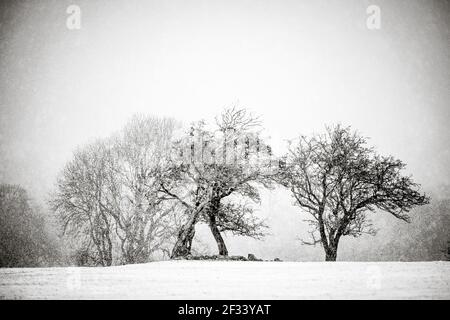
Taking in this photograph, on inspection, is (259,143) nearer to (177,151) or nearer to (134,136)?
(177,151)

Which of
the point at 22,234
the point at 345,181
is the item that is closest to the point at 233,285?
the point at 345,181

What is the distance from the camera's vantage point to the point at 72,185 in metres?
32.9

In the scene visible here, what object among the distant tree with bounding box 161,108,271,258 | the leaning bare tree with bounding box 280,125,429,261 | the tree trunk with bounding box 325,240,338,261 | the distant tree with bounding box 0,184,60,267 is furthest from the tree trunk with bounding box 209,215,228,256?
the distant tree with bounding box 0,184,60,267

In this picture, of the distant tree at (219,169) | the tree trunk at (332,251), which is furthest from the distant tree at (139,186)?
the tree trunk at (332,251)

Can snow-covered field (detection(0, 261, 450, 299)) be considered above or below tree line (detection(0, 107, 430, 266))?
below

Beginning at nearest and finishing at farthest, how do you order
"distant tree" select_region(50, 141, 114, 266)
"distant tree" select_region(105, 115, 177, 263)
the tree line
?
1. the tree line
2. "distant tree" select_region(105, 115, 177, 263)
3. "distant tree" select_region(50, 141, 114, 266)

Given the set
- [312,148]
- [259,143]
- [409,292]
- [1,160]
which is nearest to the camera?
[409,292]

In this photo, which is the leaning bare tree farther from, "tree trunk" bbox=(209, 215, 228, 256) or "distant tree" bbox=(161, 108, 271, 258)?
"tree trunk" bbox=(209, 215, 228, 256)

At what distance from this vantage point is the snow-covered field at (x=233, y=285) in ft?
36.8

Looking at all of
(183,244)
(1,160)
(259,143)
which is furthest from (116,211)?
(1,160)

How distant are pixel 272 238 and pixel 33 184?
5512 cm

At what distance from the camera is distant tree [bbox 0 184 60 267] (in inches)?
1825

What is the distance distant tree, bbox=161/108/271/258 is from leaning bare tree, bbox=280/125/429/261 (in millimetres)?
2883

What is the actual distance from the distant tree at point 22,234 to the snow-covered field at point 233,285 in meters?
34.3
